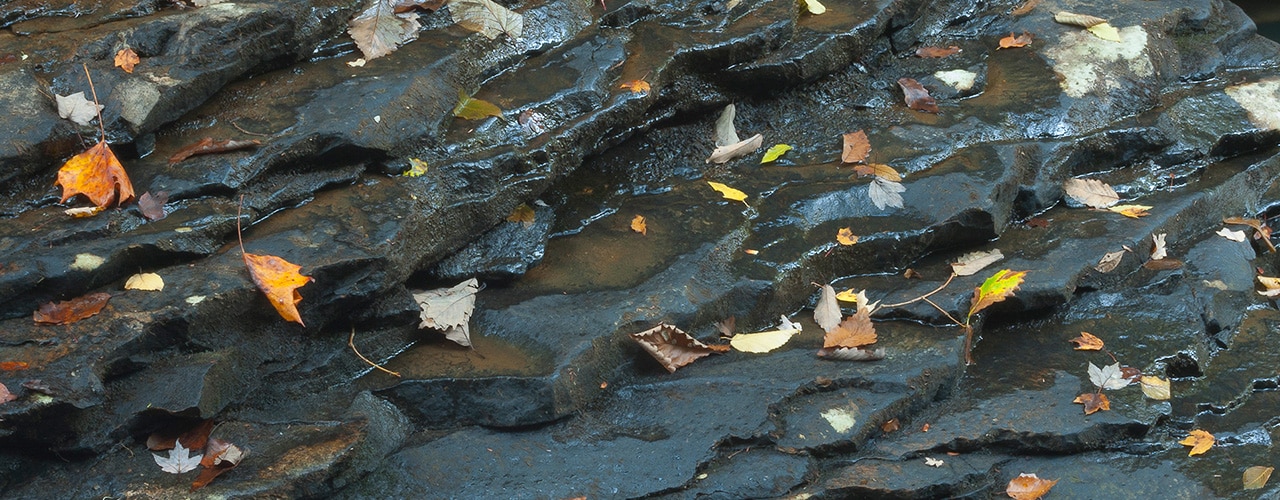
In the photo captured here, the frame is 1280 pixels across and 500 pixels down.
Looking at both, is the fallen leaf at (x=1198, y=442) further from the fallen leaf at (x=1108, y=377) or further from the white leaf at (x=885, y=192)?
the white leaf at (x=885, y=192)

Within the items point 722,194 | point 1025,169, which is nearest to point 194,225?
point 722,194

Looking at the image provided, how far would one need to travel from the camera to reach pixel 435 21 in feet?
15.6

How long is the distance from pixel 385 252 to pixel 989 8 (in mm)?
3986

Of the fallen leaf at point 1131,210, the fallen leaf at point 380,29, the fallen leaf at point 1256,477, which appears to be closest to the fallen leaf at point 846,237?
the fallen leaf at point 1131,210

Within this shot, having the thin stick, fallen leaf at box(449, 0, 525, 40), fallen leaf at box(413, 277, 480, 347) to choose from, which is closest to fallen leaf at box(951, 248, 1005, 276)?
fallen leaf at box(413, 277, 480, 347)

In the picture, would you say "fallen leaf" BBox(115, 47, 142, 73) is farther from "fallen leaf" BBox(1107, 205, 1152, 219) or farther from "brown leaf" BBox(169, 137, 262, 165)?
"fallen leaf" BBox(1107, 205, 1152, 219)

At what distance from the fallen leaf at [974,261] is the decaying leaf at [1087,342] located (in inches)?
18.0

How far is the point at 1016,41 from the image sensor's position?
570cm

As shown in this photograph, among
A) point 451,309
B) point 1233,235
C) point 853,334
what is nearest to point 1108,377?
point 853,334

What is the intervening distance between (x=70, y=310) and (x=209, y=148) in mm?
804

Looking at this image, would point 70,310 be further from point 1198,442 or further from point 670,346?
point 1198,442

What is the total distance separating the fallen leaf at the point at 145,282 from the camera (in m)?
3.50

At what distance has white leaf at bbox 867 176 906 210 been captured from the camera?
15.0ft

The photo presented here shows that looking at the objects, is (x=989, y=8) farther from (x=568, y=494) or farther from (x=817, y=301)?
(x=568, y=494)
